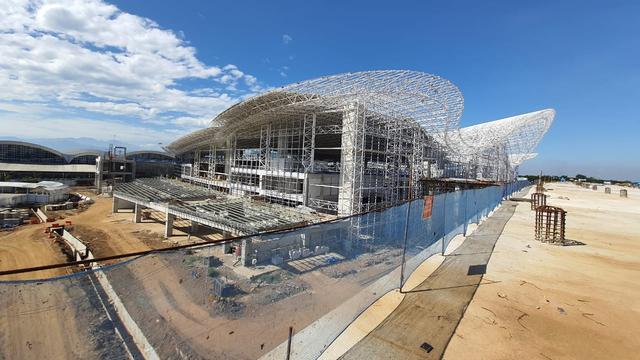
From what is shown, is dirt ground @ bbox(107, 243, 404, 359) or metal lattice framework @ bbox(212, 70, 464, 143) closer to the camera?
dirt ground @ bbox(107, 243, 404, 359)

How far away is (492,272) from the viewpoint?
26.6 feet

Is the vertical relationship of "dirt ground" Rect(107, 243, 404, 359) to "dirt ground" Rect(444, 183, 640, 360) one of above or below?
above

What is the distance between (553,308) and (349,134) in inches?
721

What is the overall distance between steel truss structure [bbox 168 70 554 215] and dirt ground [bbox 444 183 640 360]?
6.97 meters

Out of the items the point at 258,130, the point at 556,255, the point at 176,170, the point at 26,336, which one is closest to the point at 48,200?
the point at 258,130

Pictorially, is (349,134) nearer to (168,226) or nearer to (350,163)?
(350,163)

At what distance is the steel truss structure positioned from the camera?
72.5 ft

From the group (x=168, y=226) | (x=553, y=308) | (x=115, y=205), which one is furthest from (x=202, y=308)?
(x=115, y=205)

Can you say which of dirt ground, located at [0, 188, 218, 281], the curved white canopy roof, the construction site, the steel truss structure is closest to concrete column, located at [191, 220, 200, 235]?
dirt ground, located at [0, 188, 218, 281]

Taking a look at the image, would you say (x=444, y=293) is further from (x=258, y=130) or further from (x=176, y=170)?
(x=176, y=170)

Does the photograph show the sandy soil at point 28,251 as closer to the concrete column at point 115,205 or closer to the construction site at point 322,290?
the construction site at point 322,290

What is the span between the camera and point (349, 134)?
23.3 meters

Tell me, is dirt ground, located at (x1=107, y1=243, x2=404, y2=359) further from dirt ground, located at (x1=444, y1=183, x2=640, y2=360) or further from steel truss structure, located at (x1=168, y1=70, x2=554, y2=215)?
steel truss structure, located at (x1=168, y1=70, x2=554, y2=215)

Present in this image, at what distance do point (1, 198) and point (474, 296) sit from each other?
2011 inches
